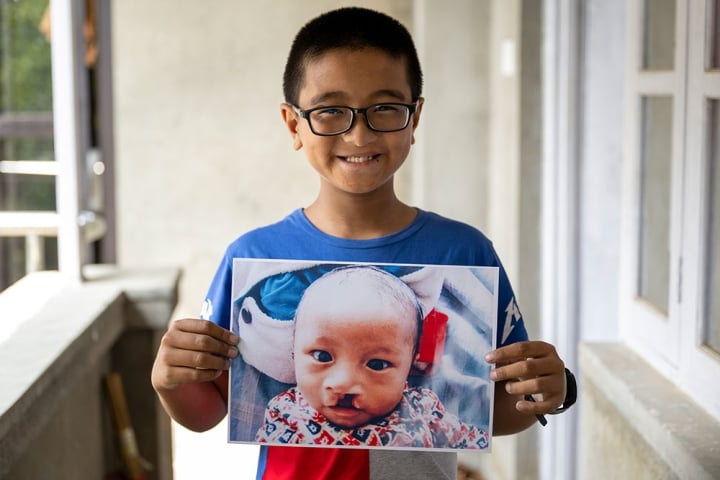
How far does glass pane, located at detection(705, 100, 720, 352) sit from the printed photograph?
54 cm

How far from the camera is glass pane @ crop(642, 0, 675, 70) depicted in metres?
2.14

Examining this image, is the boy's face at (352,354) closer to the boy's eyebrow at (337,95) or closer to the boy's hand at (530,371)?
the boy's hand at (530,371)

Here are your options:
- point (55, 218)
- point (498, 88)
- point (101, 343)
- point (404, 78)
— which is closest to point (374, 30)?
point (404, 78)

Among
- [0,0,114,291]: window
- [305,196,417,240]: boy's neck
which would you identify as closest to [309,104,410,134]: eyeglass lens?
[305,196,417,240]: boy's neck

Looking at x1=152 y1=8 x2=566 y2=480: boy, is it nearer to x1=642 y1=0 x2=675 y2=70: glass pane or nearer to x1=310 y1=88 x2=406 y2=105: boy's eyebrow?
Result: x1=310 y1=88 x2=406 y2=105: boy's eyebrow

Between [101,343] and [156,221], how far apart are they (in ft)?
12.0

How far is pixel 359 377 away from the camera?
1480 millimetres

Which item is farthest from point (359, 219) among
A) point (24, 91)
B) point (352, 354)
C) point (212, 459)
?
point (24, 91)

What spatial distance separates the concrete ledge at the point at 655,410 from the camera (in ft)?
5.20

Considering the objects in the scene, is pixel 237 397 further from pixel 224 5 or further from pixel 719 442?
pixel 224 5

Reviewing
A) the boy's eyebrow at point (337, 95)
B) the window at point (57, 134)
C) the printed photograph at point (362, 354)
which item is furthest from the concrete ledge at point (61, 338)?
the boy's eyebrow at point (337, 95)

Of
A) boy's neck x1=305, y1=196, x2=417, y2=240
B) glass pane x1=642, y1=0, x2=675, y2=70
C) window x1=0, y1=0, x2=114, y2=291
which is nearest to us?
boy's neck x1=305, y1=196, x2=417, y2=240

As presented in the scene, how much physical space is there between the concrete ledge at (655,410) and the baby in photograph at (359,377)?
357 millimetres

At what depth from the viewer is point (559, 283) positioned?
3477 mm
